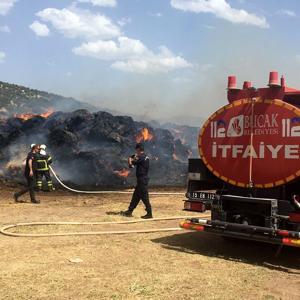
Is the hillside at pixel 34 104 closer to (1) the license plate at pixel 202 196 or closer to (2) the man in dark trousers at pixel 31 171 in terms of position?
(2) the man in dark trousers at pixel 31 171

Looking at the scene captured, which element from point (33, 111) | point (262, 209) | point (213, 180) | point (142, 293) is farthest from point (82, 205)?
point (33, 111)

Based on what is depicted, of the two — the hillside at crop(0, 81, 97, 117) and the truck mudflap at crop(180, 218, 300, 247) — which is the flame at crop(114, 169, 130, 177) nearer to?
the hillside at crop(0, 81, 97, 117)

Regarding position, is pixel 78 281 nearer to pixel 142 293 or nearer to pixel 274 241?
pixel 142 293

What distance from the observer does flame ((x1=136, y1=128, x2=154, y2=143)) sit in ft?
89.3

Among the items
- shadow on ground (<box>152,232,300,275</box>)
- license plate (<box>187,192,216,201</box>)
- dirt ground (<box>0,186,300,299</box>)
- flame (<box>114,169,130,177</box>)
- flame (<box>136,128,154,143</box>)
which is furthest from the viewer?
flame (<box>136,128,154,143</box>)

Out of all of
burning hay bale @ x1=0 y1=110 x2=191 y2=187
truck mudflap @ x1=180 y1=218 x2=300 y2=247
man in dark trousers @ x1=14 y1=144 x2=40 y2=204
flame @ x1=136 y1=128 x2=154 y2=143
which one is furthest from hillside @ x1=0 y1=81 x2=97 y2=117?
truck mudflap @ x1=180 y1=218 x2=300 y2=247

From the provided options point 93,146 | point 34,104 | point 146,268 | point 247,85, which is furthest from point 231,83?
point 34,104

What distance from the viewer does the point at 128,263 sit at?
6938mm

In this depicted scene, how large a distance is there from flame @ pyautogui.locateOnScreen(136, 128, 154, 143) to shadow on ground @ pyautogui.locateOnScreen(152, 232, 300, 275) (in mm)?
17928

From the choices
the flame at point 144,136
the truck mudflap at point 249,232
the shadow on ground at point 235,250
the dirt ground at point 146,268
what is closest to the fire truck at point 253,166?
the truck mudflap at point 249,232

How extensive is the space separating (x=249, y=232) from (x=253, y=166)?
1.01m

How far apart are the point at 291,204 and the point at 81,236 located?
4.07 metres

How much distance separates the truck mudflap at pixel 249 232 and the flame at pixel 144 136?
1937cm

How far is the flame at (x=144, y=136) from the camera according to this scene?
27.2m
